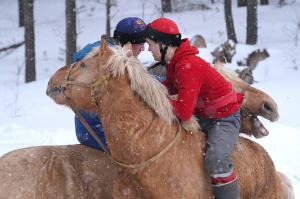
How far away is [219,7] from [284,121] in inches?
670

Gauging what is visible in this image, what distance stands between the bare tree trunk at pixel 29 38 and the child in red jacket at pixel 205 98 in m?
10.1

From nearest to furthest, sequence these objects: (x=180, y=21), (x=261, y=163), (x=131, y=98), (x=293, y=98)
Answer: (x=131, y=98) < (x=261, y=163) < (x=293, y=98) < (x=180, y=21)

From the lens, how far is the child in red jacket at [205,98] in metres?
2.16

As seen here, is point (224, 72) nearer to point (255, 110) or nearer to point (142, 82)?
point (255, 110)

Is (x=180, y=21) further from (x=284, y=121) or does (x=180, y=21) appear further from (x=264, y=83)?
(x=284, y=121)

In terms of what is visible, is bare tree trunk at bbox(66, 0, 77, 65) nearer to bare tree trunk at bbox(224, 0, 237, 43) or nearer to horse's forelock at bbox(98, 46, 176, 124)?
bare tree trunk at bbox(224, 0, 237, 43)

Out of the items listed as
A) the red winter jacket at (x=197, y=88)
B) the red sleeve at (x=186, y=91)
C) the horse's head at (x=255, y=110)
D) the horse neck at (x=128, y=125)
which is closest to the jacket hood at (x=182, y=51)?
the red winter jacket at (x=197, y=88)

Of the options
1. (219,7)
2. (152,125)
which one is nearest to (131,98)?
(152,125)

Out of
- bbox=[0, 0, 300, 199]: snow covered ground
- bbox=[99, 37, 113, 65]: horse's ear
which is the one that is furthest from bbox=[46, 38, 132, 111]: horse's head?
bbox=[0, 0, 300, 199]: snow covered ground

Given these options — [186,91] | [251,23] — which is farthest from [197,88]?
[251,23]

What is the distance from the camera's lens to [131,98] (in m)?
2.12

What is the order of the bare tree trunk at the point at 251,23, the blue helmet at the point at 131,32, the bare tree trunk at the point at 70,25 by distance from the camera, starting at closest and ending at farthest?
the blue helmet at the point at 131,32 < the bare tree trunk at the point at 70,25 < the bare tree trunk at the point at 251,23

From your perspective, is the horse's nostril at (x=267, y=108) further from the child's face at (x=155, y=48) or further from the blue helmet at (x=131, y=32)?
the blue helmet at (x=131, y=32)

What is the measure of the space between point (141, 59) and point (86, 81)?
7305mm
